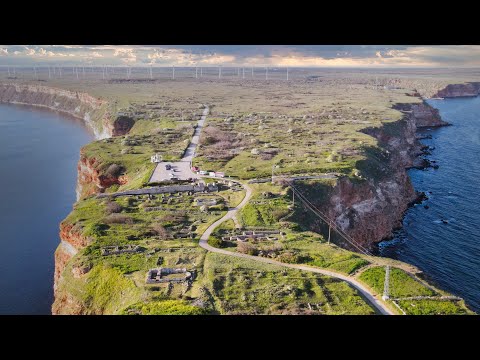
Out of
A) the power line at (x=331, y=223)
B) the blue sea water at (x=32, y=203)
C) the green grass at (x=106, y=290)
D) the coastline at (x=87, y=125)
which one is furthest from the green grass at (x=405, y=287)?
the blue sea water at (x=32, y=203)

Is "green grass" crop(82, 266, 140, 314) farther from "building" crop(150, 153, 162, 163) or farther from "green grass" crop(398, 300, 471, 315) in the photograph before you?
"building" crop(150, 153, 162, 163)

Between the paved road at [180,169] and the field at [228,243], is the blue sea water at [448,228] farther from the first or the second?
the paved road at [180,169]

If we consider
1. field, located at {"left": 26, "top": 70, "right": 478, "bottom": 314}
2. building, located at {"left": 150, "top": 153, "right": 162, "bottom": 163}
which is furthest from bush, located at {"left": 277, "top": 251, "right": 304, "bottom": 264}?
building, located at {"left": 150, "top": 153, "right": 162, "bottom": 163}

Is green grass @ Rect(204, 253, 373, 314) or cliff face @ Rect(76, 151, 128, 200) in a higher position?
green grass @ Rect(204, 253, 373, 314)

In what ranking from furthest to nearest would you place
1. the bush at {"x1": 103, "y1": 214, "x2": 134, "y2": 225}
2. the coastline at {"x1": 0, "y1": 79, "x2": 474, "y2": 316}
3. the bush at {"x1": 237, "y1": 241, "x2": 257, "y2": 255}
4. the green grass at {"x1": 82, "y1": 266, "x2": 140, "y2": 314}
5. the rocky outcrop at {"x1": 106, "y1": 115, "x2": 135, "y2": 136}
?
1. the rocky outcrop at {"x1": 106, "y1": 115, "x2": 135, "y2": 136}
2. the bush at {"x1": 103, "y1": 214, "x2": 134, "y2": 225}
3. the coastline at {"x1": 0, "y1": 79, "x2": 474, "y2": 316}
4. the bush at {"x1": 237, "y1": 241, "x2": 257, "y2": 255}
5. the green grass at {"x1": 82, "y1": 266, "x2": 140, "y2": 314}

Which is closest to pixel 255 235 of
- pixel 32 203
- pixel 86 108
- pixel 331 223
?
pixel 331 223

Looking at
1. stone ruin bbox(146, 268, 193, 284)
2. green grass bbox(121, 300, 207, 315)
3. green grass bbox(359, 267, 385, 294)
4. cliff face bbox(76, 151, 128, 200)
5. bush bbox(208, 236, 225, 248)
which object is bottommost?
cliff face bbox(76, 151, 128, 200)
